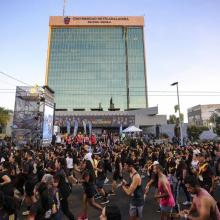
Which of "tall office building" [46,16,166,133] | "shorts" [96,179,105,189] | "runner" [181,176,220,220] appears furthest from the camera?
"tall office building" [46,16,166,133]

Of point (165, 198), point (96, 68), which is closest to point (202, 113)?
point (96, 68)

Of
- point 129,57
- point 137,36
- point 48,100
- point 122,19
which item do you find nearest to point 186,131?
point 48,100

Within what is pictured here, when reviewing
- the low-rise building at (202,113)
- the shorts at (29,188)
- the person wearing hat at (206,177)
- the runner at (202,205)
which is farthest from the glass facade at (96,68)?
the runner at (202,205)

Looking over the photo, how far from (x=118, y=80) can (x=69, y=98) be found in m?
19.1

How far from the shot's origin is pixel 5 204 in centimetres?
420

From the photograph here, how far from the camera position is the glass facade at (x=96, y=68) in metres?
87.8

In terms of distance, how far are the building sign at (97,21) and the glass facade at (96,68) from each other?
6.75 feet

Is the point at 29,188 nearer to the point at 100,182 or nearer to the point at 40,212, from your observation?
the point at 40,212

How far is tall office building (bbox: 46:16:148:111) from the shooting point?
87812 millimetres

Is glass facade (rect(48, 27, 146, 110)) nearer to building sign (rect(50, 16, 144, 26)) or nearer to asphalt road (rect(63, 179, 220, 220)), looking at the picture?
building sign (rect(50, 16, 144, 26))

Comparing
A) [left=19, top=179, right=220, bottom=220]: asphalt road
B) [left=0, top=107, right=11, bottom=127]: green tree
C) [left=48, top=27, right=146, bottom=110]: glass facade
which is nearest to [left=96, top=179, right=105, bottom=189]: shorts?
[left=19, top=179, right=220, bottom=220]: asphalt road

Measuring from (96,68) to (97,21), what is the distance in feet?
62.3

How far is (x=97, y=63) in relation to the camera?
9025 centimetres

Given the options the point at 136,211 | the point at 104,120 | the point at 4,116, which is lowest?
the point at 136,211
